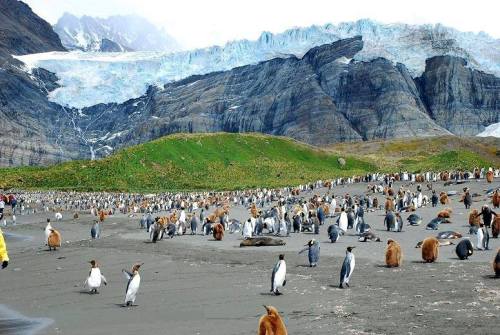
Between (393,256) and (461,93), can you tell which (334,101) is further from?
(393,256)

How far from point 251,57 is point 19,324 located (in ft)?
590

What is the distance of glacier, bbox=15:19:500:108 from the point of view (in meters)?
166

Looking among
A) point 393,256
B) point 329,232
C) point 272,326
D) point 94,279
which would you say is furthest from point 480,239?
point 272,326

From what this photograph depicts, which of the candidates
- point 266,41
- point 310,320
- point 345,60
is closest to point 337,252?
point 310,320

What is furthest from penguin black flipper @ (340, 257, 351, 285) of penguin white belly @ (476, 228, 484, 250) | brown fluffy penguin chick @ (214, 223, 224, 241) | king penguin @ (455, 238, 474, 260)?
brown fluffy penguin chick @ (214, 223, 224, 241)

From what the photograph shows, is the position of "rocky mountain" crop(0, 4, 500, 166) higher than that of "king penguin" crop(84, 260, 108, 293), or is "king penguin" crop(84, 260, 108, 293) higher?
"rocky mountain" crop(0, 4, 500, 166)

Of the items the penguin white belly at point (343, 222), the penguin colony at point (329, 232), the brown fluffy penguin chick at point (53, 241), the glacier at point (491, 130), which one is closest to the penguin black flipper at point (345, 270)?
the penguin colony at point (329, 232)

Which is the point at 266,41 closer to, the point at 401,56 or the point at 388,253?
the point at 401,56

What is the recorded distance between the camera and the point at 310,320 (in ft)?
39.6

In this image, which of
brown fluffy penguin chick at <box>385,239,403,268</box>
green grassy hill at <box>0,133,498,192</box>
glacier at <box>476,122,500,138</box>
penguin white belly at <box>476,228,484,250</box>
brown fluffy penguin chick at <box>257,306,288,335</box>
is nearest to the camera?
brown fluffy penguin chick at <box>257,306,288,335</box>

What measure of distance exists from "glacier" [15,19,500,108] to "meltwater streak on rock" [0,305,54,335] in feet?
519

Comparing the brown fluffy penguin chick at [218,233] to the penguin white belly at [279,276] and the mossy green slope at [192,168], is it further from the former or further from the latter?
the mossy green slope at [192,168]

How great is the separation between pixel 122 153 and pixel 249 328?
82465 mm

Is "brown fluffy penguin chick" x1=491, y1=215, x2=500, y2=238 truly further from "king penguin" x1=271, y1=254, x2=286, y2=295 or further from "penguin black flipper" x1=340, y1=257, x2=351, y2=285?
"king penguin" x1=271, y1=254, x2=286, y2=295
